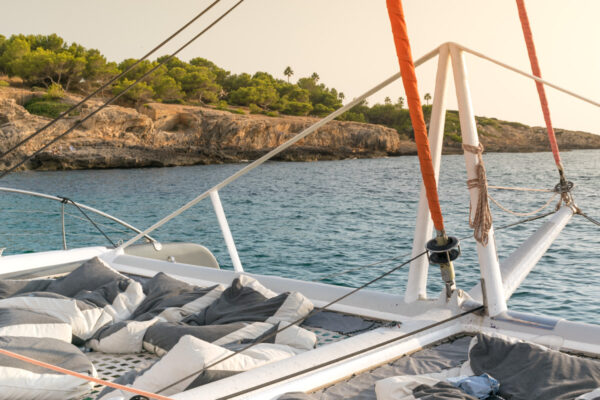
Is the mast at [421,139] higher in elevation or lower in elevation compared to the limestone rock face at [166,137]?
lower

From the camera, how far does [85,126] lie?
1903 inches

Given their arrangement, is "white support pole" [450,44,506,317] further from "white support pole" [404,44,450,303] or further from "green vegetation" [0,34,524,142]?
"green vegetation" [0,34,524,142]

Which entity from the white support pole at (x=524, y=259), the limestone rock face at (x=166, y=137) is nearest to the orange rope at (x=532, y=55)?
the white support pole at (x=524, y=259)

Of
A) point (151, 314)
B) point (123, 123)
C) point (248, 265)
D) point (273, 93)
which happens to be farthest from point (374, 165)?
point (151, 314)

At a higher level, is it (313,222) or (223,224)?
(223,224)

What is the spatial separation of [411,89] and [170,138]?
177ft

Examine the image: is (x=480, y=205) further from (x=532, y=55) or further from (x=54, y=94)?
(x=54, y=94)

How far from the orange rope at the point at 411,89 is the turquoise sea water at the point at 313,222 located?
3718 mm

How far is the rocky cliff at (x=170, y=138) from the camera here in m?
45.8

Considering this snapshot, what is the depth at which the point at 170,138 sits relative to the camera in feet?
180

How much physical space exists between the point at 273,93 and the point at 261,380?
246 ft

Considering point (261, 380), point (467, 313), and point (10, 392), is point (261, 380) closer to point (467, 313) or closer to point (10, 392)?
point (10, 392)

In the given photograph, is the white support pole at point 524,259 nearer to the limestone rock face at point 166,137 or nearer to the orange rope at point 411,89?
the orange rope at point 411,89

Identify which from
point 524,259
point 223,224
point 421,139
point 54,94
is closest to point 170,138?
point 54,94
